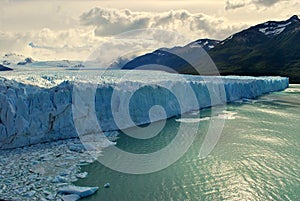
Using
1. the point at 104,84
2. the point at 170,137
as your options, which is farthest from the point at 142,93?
the point at 170,137

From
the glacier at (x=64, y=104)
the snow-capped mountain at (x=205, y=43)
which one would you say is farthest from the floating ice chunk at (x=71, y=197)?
the snow-capped mountain at (x=205, y=43)

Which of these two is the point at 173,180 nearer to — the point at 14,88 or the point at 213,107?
the point at 14,88

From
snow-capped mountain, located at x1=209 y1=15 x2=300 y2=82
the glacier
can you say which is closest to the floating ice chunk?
the glacier

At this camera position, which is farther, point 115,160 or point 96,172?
point 115,160

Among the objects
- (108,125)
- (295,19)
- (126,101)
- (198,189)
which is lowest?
(198,189)

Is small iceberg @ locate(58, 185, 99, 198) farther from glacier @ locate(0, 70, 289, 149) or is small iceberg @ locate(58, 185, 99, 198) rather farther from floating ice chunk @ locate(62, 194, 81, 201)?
glacier @ locate(0, 70, 289, 149)

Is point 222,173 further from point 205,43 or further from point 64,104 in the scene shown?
point 205,43

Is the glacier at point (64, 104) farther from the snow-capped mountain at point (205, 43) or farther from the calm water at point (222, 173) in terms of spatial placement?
the snow-capped mountain at point (205, 43)
